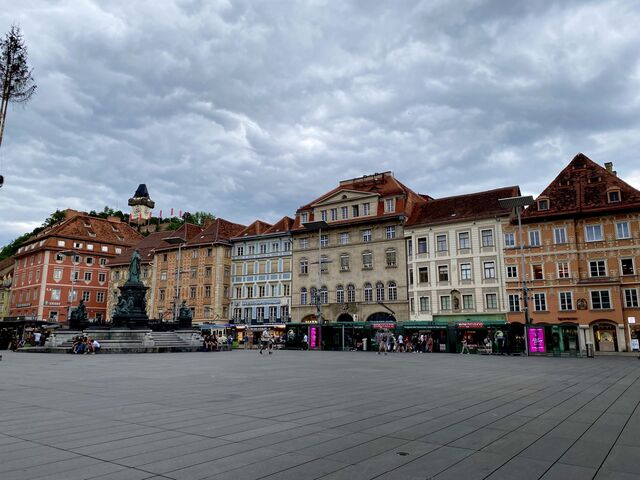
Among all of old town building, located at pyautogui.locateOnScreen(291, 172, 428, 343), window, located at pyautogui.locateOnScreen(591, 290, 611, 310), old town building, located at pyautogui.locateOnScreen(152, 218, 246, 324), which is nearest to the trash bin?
window, located at pyautogui.locateOnScreen(591, 290, 611, 310)

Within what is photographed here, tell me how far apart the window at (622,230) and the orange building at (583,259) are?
7 centimetres

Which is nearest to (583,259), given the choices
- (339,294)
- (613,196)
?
(613,196)

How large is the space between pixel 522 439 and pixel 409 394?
504 centimetres

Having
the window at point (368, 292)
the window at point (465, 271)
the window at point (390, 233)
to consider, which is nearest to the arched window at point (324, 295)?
the window at point (368, 292)

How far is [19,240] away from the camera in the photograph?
374ft

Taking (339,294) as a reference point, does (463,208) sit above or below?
above

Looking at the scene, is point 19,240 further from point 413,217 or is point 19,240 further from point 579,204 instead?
point 579,204

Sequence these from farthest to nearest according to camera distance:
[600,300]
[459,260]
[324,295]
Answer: [324,295] < [459,260] < [600,300]

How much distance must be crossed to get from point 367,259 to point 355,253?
1761 mm

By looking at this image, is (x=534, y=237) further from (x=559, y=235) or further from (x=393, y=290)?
(x=393, y=290)

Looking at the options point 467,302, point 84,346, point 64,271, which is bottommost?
point 84,346

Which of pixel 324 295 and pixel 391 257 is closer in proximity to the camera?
pixel 391 257

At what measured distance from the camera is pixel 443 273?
5088cm

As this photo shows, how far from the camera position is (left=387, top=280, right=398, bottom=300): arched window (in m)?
53.4
